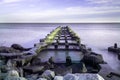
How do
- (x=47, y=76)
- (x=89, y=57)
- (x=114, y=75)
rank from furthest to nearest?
1. (x=89, y=57)
2. (x=114, y=75)
3. (x=47, y=76)

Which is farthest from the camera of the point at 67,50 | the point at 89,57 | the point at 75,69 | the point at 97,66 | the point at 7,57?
the point at 67,50

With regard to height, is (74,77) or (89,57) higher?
(74,77)

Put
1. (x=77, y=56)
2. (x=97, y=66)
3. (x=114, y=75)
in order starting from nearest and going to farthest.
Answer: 1. (x=114, y=75)
2. (x=97, y=66)
3. (x=77, y=56)

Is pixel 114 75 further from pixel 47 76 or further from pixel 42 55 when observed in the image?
→ pixel 42 55

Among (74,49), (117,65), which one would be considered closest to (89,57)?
(117,65)

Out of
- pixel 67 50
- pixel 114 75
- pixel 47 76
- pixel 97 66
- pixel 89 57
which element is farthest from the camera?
pixel 67 50

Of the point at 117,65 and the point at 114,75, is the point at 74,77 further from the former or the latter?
the point at 117,65

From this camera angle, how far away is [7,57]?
44.1 feet

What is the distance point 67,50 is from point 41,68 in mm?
8082

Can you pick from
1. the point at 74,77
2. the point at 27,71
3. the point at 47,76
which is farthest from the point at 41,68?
the point at 74,77

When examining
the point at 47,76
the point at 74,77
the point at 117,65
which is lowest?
the point at 117,65

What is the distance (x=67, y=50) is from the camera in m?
18.5

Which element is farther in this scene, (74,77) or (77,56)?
(77,56)

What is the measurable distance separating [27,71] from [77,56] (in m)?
6.00
